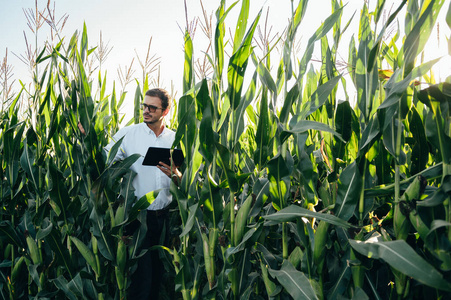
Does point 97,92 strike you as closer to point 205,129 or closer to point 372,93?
point 205,129

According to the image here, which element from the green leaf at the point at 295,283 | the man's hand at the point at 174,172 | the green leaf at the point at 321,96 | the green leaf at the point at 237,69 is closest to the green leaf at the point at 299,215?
the green leaf at the point at 295,283

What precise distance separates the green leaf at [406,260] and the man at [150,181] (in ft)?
4.62

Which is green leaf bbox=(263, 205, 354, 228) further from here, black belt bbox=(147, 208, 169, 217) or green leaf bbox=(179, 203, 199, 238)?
black belt bbox=(147, 208, 169, 217)

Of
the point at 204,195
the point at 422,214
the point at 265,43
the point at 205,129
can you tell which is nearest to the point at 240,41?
the point at 265,43

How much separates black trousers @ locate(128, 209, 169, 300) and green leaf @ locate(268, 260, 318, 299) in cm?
96

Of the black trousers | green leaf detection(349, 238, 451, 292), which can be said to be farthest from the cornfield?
the black trousers

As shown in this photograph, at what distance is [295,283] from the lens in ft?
3.86

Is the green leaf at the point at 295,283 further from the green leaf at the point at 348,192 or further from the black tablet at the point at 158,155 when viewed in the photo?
the black tablet at the point at 158,155

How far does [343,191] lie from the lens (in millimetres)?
1153

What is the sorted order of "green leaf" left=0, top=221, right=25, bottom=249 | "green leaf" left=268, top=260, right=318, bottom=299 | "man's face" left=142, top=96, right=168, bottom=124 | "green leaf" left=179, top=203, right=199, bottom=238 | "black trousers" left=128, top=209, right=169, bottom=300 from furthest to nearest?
"man's face" left=142, top=96, right=168, bottom=124 < "black trousers" left=128, top=209, right=169, bottom=300 < "green leaf" left=0, top=221, right=25, bottom=249 < "green leaf" left=179, top=203, right=199, bottom=238 < "green leaf" left=268, top=260, right=318, bottom=299

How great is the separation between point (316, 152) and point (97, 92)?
5.86 ft

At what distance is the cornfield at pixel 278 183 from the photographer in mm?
1021

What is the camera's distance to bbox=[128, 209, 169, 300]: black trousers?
6.89 feet

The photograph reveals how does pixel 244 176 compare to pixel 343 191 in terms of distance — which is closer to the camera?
pixel 343 191
